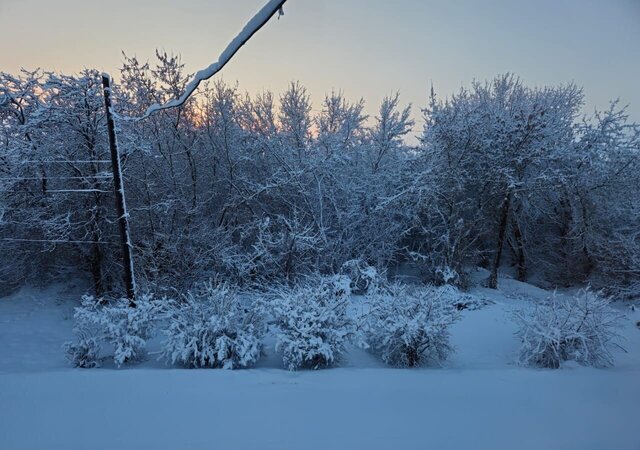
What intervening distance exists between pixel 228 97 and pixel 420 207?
8823 millimetres

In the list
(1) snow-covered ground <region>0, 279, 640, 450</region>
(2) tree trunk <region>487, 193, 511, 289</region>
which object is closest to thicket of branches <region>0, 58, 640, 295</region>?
(2) tree trunk <region>487, 193, 511, 289</region>

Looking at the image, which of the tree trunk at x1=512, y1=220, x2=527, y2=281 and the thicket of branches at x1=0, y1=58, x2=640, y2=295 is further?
the tree trunk at x1=512, y1=220, x2=527, y2=281

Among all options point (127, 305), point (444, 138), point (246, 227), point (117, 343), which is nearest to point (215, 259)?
point (246, 227)

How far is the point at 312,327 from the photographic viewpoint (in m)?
5.90

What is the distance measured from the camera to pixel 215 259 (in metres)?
11.9

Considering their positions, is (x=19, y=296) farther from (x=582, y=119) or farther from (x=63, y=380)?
(x=582, y=119)

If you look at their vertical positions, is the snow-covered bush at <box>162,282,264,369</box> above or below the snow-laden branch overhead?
below

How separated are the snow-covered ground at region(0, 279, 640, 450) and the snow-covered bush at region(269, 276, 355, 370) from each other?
14.2 inches

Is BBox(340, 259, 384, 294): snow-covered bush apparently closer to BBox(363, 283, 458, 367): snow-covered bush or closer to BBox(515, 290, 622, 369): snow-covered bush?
BBox(363, 283, 458, 367): snow-covered bush

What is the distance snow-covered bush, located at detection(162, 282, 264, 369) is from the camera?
18.9 ft

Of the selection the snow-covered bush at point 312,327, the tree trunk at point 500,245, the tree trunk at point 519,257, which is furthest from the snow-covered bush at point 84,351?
the tree trunk at point 519,257

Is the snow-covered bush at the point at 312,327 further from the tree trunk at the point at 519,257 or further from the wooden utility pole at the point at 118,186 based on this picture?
the tree trunk at the point at 519,257

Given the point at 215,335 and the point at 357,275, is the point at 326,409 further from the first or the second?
the point at 357,275

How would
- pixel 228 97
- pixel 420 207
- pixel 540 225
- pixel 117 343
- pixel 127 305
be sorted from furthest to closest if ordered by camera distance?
pixel 540 225 < pixel 228 97 < pixel 420 207 < pixel 127 305 < pixel 117 343
